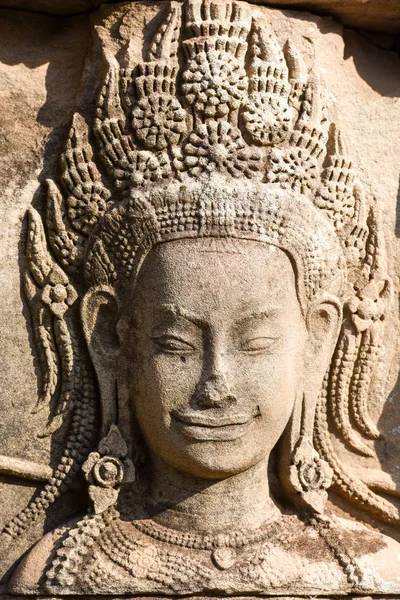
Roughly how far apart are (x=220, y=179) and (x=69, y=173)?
69 centimetres

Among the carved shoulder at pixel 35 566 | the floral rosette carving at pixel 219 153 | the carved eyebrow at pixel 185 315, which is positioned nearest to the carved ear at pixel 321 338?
the carved eyebrow at pixel 185 315

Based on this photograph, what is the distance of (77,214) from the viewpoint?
4809mm

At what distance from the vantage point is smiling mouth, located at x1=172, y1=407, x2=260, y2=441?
4562 millimetres

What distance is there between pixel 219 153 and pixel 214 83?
312mm

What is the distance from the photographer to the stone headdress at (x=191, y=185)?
15.2 ft

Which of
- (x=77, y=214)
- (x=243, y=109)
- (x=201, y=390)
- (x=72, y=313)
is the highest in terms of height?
(x=243, y=109)

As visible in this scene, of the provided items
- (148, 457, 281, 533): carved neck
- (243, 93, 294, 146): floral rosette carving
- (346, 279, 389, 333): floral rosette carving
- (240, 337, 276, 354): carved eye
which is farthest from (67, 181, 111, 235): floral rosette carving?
(346, 279, 389, 333): floral rosette carving

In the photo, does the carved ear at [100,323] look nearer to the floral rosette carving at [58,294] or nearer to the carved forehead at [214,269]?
the floral rosette carving at [58,294]

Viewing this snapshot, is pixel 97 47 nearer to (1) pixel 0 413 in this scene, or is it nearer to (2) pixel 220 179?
(2) pixel 220 179

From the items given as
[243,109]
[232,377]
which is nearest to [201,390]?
[232,377]

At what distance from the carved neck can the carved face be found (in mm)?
104

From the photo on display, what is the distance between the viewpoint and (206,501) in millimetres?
4730

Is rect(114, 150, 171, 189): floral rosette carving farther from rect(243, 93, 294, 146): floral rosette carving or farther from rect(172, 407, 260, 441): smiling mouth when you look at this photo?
rect(172, 407, 260, 441): smiling mouth

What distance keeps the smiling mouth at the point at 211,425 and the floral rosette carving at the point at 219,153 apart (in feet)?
3.39
